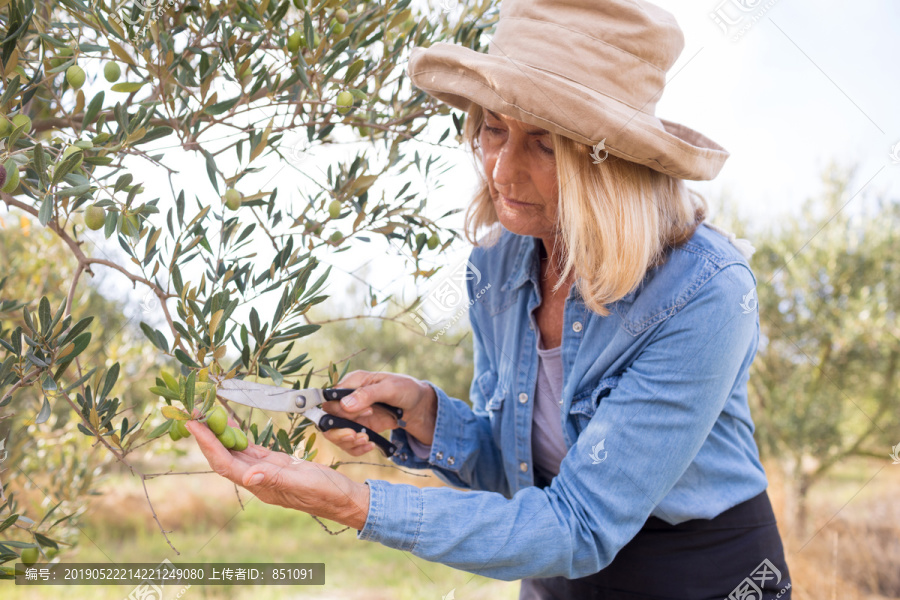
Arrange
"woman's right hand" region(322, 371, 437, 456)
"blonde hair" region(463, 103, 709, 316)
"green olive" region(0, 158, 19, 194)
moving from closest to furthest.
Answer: "green olive" region(0, 158, 19, 194) → "blonde hair" region(463, 103, 709, 316) → "woman's right hand" region(322, 371, 437, 456)

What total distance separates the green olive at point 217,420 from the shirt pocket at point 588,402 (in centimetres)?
94

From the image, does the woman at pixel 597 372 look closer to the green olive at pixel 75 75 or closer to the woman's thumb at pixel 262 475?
the woman's thumb at pixel 262 475

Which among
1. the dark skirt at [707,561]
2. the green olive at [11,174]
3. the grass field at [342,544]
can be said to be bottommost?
the grass field at [342,544]

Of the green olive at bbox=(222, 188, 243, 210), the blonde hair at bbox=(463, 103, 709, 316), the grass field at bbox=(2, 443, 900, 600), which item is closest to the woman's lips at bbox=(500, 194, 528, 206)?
the blonde hair at bbox=(463, 103, 709, 316)

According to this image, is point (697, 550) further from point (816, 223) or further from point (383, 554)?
point (816, 223)

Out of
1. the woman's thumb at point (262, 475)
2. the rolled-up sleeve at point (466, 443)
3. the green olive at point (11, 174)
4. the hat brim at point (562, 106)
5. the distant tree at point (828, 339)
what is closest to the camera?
the green olive at point (11, 174)

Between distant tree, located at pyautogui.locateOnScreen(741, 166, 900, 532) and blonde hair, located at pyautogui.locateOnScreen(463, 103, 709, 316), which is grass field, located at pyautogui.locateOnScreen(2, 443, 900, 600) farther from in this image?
blonde hair, located at pyautogui.locateOnScreen(463, 103, 709, 316)

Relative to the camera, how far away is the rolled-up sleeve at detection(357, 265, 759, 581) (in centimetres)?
147

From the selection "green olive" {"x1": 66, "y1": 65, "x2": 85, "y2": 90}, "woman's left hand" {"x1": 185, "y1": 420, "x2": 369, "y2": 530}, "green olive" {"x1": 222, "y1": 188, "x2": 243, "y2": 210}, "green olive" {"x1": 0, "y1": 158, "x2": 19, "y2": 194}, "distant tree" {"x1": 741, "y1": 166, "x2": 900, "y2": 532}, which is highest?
"green olive" {"x1": 66, "y1": 65, "x2": 85, "y2": 90}

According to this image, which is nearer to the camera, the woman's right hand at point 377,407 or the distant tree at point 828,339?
the woman's right hand at point 377,407

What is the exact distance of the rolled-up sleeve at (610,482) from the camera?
1469mm

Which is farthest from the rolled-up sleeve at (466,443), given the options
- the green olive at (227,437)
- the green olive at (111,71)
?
the green olive at (111,71)

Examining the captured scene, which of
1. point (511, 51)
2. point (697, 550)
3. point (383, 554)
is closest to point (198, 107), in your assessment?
point (511, 51)

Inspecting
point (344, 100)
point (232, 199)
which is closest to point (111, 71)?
point (232, 199)
